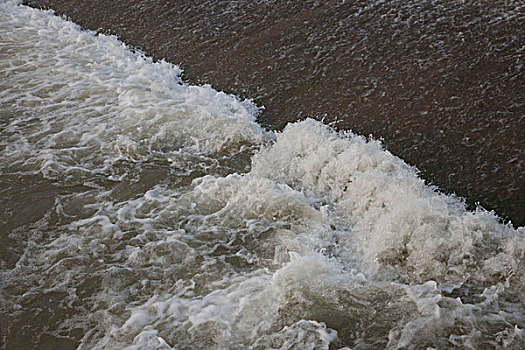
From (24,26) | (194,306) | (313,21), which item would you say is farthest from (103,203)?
(24,26)

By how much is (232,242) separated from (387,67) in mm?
3781

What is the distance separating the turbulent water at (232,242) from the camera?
4.17 metres

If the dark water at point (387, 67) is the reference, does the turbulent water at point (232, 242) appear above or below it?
below

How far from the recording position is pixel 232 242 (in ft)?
16.9

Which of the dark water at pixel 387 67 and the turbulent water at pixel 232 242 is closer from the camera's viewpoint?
the turbulent water at pixel 232 242

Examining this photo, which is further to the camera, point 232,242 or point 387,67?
point 387,67

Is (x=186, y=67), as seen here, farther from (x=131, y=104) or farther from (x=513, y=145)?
(x=513, y=145)

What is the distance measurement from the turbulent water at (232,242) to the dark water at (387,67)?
1.42ft

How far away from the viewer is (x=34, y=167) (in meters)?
6.34

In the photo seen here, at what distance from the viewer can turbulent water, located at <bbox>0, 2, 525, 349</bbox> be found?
13.7 feet

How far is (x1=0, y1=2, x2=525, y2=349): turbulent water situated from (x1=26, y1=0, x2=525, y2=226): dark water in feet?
1.42

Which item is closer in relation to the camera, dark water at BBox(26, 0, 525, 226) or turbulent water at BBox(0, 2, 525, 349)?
turbulent water at BBox(0, 2, 525, 349)

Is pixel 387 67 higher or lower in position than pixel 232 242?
higher

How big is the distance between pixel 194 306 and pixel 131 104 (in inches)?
161
